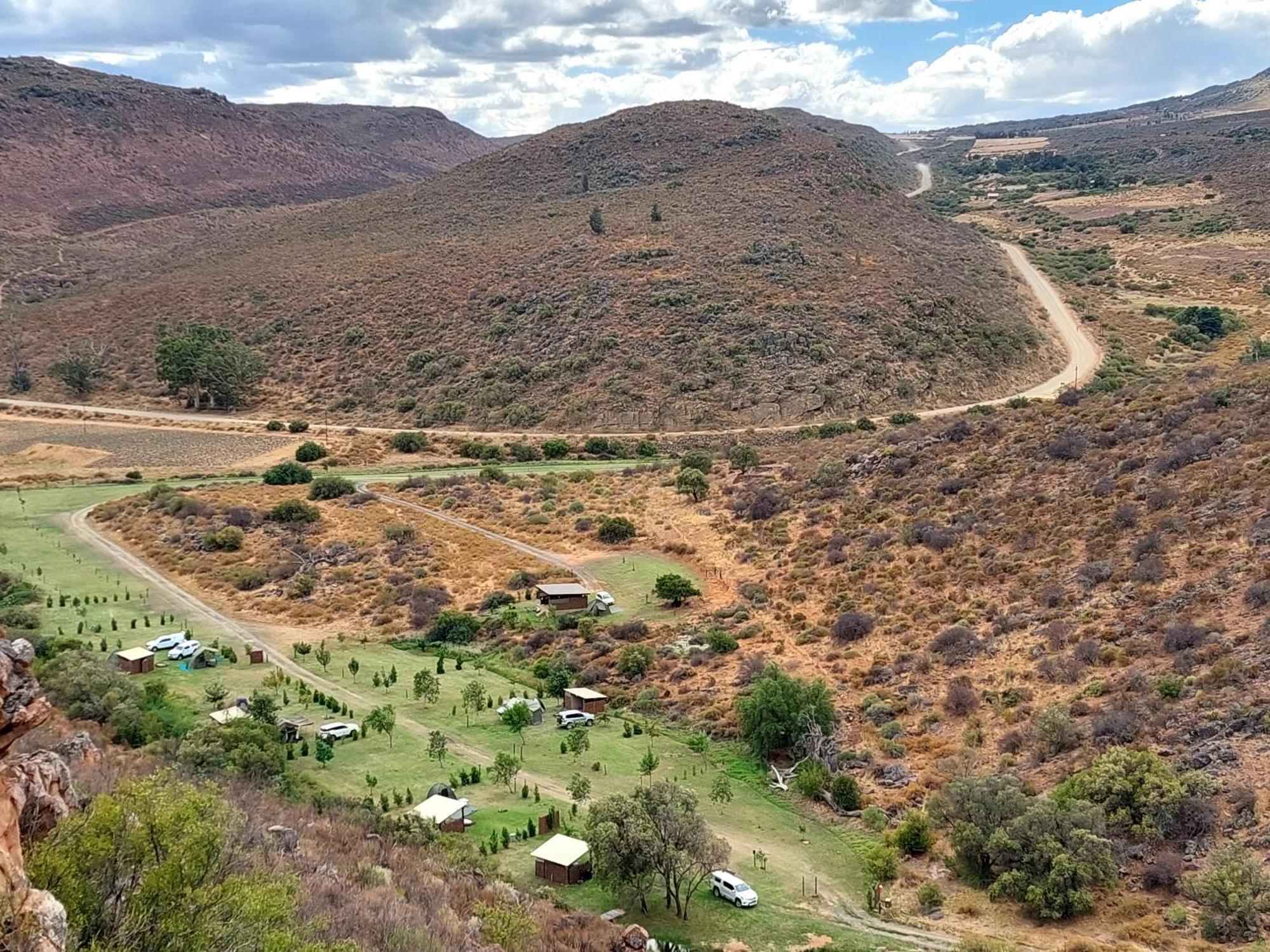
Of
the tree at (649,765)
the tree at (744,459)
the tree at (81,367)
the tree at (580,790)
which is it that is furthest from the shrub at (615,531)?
the tree at (81,367)

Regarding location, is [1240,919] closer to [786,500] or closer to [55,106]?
[786,500]

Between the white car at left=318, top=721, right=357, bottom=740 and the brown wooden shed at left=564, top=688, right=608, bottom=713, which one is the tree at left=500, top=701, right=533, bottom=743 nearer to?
the brown wooden shed at left=564, top=688, right=608, bottom=713

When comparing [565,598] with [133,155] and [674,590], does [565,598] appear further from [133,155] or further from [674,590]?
[133,155]

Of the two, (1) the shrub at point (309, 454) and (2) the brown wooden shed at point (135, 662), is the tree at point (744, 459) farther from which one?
(2) the brown wooden shed at point (135, 662)

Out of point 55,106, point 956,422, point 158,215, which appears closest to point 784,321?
point 956,422

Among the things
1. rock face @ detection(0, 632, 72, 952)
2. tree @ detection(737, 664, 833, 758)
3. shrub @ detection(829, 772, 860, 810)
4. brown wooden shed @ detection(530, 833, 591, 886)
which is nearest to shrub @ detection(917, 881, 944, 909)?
shrub @ detection(829, 772, 860, 810)

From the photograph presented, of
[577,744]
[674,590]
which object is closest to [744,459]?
[674,590]
